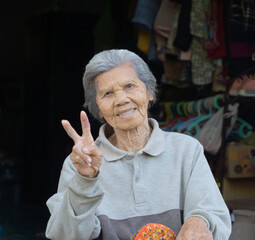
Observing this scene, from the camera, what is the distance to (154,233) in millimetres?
1886

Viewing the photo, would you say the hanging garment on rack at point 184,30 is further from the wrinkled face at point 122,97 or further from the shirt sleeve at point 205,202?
the shirt sleeve at point 205,202

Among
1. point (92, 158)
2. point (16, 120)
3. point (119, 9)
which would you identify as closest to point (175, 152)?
point (92, 158)

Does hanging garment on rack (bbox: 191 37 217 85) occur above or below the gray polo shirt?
above

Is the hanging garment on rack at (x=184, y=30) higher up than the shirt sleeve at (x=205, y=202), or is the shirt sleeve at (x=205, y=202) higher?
the hanging garment on rack at (x=184, y=30)

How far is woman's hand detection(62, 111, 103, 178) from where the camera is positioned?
5.86ft

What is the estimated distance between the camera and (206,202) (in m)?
2.04

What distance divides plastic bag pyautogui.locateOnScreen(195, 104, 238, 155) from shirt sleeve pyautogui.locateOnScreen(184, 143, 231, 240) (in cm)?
174

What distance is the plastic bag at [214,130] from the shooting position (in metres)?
3.88

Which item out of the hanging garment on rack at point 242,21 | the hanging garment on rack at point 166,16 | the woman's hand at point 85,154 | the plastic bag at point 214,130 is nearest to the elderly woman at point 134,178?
the woman's hand at point 85,154

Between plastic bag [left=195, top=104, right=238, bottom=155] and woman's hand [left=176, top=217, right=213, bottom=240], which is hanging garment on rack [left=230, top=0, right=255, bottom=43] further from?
woman's hand [left=176, top=217, right=213, bottom=240]

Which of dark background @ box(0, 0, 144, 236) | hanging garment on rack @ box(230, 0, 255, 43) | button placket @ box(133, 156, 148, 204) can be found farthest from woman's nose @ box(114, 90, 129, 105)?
dark background @ box(0, 0, 144, 236)

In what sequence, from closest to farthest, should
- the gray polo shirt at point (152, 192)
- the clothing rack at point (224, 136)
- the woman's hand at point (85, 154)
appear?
the woman's hand at point (85, 154)
the gray polo shirt at point (152, 192)
the clothing rack at point (224, 136)

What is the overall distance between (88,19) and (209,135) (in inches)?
129

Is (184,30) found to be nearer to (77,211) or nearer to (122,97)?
(122,97)
